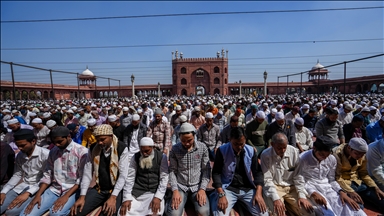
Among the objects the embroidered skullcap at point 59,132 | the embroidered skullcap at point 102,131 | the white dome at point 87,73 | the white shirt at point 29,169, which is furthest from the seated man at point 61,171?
the white dome at point 87,73

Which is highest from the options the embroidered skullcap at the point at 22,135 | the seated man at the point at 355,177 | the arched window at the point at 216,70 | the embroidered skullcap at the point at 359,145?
the arched window at the point at 216,70

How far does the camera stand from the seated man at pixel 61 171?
8.17 feet

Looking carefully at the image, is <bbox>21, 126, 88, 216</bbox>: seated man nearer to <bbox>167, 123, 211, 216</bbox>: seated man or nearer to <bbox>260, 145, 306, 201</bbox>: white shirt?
<bbox>167, 123, 211, 216</bbox>: seated man

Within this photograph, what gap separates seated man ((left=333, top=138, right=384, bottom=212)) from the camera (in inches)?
102

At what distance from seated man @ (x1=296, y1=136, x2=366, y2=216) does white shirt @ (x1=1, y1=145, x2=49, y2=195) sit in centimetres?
344

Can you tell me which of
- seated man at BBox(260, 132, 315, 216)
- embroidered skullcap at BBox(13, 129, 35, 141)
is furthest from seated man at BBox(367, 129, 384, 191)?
embroidered skullcap at BBox(13, 129, 35, 141)

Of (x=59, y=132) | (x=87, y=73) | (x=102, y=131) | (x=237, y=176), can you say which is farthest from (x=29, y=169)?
(x=87, y=73)

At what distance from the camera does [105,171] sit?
8.27 feet

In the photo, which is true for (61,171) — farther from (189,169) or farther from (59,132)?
(189,169)

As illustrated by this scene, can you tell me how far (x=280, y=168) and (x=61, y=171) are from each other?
290 centimetres

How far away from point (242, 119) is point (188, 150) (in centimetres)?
372

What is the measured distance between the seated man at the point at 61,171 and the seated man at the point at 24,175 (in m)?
0.11

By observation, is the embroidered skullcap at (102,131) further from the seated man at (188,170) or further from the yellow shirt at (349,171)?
the yellow shirt at (349,171)

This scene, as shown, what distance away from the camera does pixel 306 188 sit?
8.20ft
